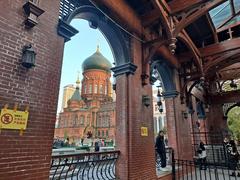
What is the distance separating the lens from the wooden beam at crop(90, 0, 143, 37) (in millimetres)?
4884

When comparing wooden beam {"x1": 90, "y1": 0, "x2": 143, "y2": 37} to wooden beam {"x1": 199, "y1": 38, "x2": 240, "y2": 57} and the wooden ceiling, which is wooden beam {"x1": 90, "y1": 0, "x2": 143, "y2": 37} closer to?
the wooden ceiling

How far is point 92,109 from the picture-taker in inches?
1390

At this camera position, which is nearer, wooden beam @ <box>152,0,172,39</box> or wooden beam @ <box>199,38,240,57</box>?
wooden beam @ <box>152,0,172,39</box>

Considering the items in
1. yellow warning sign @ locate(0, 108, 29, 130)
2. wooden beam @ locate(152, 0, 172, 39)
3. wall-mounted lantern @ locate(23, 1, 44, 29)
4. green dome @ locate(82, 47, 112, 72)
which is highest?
green dome @ locate(82, 47, 112, 72)

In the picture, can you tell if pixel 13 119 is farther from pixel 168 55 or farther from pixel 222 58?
pixel 222 58

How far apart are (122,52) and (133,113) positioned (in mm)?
1780

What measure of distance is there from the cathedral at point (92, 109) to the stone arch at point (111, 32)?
27.8 m

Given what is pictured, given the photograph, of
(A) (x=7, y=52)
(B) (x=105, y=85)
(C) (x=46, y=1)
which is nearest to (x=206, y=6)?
(C) (x=46, y=1)

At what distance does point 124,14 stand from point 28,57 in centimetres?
329

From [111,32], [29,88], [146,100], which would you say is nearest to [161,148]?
[146,100]

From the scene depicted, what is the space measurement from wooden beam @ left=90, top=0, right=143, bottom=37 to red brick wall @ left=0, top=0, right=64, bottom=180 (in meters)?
1.74

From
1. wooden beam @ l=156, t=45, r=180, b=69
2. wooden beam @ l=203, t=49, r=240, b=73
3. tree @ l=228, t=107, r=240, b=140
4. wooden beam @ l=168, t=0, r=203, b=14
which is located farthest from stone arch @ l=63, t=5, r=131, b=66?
tree @ l=228, t=107, r=240, b=140

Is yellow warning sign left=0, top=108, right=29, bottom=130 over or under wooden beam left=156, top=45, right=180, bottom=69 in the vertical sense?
under

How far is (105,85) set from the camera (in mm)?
36906
